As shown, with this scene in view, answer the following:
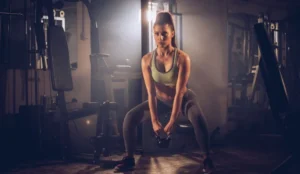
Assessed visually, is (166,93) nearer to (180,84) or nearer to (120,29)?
(180,84)

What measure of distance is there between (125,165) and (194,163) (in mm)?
783

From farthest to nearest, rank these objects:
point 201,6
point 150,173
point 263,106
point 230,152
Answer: point 263,106 < point 201,6 < point 230,152 < point 150,173

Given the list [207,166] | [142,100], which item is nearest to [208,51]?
[142,100]

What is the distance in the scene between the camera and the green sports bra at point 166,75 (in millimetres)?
3197

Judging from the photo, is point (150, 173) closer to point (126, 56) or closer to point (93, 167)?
point (93, 167)

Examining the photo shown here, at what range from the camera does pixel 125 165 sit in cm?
317

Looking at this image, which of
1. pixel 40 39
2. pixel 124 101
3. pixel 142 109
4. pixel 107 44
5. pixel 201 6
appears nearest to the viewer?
pixel 142 109

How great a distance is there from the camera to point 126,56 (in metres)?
4.95

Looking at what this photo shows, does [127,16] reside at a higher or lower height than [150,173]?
higher

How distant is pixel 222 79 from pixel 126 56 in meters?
1.48

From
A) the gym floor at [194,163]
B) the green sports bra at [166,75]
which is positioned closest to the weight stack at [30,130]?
the gym floor at [194,163]

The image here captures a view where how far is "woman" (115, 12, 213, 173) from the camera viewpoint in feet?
10.3

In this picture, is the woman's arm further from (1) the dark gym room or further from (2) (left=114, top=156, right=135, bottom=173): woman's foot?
(2) (left=114, top=156, right=135, bottom=173): woman's foot

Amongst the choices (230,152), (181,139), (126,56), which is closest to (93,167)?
(181,139)
